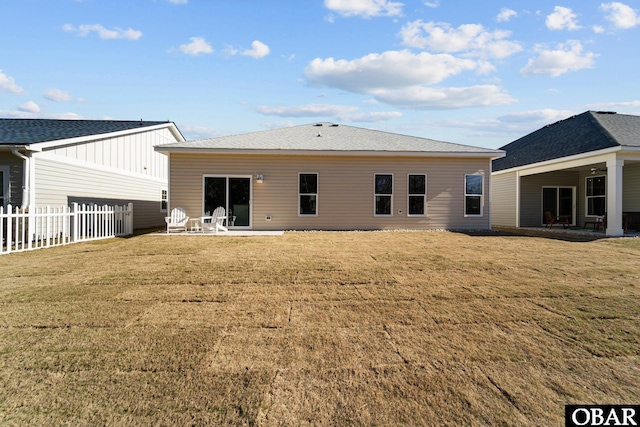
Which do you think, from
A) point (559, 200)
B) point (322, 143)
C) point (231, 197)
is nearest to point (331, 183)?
point (322, 143)

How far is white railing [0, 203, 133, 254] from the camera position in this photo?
9516mm

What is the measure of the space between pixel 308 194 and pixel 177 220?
4710mm

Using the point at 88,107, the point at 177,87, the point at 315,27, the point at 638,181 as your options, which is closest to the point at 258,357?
the point at 315,27

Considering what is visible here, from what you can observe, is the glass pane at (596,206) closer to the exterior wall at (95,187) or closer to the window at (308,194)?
the window at (308,194)

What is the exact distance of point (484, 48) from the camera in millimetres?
11781

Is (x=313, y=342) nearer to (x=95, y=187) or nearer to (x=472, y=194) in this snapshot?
(x=472, y=194)

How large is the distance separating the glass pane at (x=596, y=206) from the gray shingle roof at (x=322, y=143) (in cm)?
672

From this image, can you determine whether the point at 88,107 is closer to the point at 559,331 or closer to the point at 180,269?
the point at 180,269

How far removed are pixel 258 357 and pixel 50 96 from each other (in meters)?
33.3

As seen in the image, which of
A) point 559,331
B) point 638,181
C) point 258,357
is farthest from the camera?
point 638,181

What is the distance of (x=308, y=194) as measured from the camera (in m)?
13.4

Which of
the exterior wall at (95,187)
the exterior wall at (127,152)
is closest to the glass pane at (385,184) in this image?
the exterior wall at (127,152)

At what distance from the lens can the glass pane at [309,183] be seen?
1333 centimetres

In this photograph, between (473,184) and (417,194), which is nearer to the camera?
(417,194)
